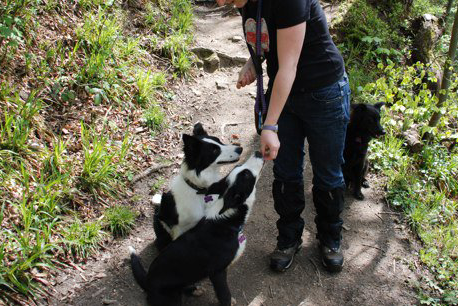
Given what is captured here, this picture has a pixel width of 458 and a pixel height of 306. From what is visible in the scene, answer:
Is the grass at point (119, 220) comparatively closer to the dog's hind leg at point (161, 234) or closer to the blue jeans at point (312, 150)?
the dog's hind leg at point (161, 234)

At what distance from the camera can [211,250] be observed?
106 inches

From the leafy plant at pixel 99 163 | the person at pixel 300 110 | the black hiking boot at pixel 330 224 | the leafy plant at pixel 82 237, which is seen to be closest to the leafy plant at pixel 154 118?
the leafy plant at pixel 99 163

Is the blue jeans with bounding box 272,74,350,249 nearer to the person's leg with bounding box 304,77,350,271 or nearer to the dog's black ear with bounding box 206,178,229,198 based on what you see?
the person's leg with bounding box 304,77,350,271

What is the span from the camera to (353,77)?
230 inches

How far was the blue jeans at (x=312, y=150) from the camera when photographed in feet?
8.21

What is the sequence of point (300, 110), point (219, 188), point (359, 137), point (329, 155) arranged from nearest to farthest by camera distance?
point (300, 110)
point (329, 155)
point (219, 188)
point (359, 137)

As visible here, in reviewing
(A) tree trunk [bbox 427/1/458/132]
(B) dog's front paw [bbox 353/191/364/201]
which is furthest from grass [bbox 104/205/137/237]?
(A) tree trunk [bbox 427/1/458/132]

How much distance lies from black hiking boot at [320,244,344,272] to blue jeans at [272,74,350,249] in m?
0.19

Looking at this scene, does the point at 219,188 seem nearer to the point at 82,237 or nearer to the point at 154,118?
the point at 82,237

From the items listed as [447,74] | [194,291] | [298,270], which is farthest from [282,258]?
[447,74]

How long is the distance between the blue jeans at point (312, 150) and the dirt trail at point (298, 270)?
347 millimetres

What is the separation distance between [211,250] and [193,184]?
0.67 meters

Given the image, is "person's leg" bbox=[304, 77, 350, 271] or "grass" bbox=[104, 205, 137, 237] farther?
"grass" bbox=[104, 205, 137, 237]

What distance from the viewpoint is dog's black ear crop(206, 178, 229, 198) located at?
9.29 feet
